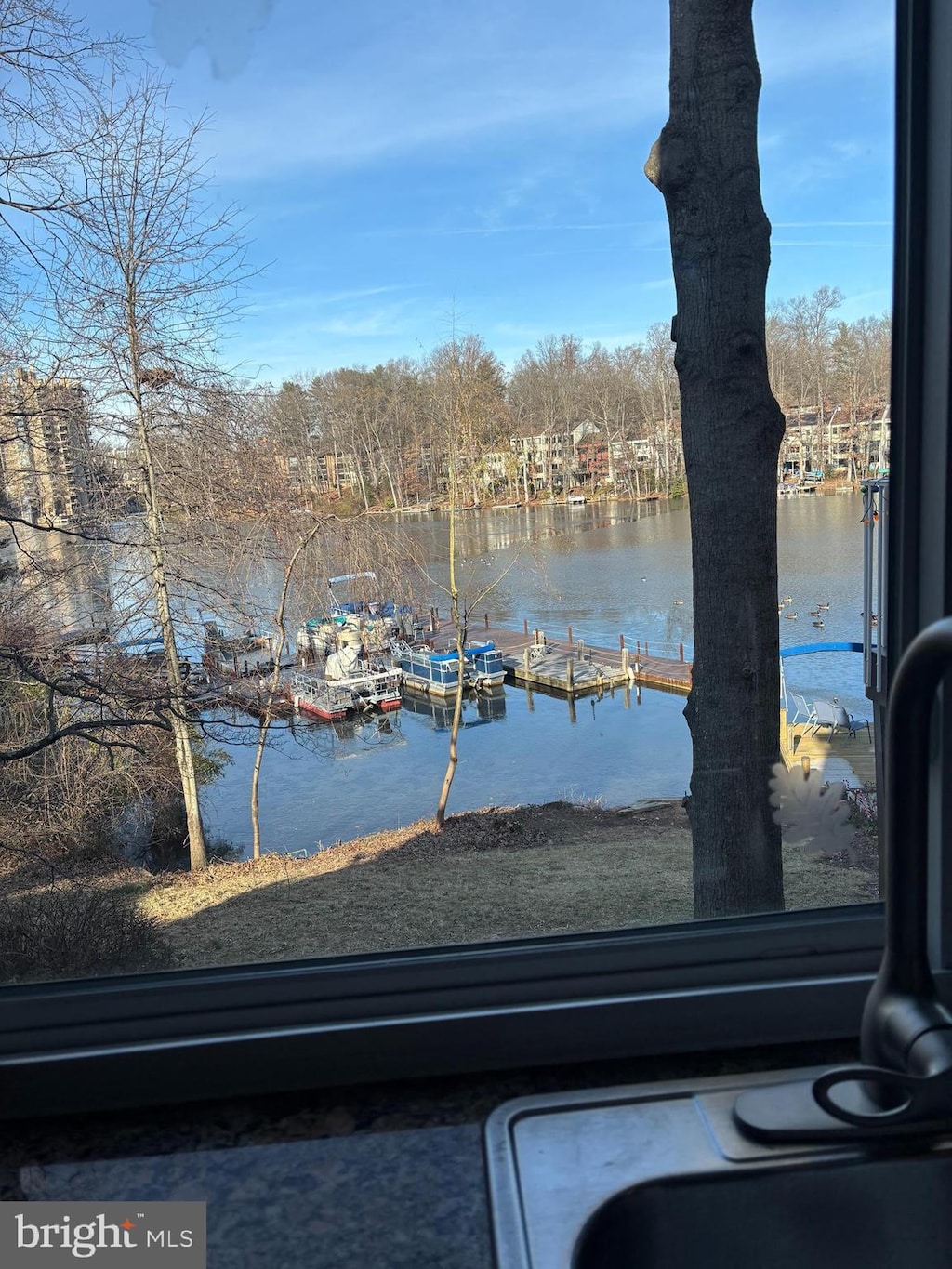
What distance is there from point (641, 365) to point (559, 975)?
0.88 meters

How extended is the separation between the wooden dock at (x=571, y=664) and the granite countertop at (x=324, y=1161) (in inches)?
23.1

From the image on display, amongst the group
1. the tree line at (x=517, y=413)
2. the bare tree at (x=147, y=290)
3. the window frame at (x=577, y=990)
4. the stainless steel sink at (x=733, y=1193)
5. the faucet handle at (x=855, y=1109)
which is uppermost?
the bare tree at (x=147, y=290)

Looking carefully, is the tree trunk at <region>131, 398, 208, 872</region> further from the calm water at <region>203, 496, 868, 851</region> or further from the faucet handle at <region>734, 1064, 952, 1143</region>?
the faucet handle at <region>734, 1064, 952, 1143</region>

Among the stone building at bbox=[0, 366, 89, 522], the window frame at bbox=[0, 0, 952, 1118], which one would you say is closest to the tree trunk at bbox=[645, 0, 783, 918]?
the window frame at bbox=[0, 0, 952, 1118]

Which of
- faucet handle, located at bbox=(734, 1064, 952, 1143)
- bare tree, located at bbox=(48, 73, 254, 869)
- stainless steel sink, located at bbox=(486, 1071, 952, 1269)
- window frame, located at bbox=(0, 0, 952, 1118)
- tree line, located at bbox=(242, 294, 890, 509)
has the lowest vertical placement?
stainless steel sink, located at bbox=(486, 1071, 952, 1269)

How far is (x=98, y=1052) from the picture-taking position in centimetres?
91

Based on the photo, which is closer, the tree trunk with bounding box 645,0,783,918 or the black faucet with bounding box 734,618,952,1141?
the black faucet with bounding box 734,618,952,1141

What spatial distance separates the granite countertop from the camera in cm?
75

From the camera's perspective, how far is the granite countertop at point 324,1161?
2.46ft

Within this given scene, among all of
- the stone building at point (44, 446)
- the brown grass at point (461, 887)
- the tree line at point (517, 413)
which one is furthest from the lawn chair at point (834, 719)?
the stone building at point (44, 446)

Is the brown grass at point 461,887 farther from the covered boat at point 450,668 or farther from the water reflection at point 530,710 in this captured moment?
the covered boat at point 450,668

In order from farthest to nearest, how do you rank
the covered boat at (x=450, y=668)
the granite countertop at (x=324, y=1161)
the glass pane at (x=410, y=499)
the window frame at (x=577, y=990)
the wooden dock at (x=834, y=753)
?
1. the covered boat at (x=450, y=668)
2. the wooden dock at (x=834, y=753)
3. the glass pane at (x=410, y=499)
4. the window frame at (x=577, y=990)
5. the granite countertop at (x=324, y=1161)

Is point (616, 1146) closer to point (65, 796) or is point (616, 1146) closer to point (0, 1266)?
point (0, 1266)

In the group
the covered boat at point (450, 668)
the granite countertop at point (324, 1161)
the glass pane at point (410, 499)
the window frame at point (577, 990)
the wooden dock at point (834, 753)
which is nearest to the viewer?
the granite countertop at point (324, 1161)
